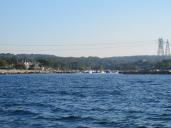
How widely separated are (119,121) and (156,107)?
1205 centimetres

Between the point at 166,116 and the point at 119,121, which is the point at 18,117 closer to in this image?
the point at 119,121

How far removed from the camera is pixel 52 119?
3731 cm

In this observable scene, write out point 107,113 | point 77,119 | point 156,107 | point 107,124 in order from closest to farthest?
point 107,124, point 77,119, point 107,113, point 156,107

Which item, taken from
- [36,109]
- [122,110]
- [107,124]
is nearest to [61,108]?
[36,109]

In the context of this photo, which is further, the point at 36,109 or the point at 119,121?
the point at 36,109

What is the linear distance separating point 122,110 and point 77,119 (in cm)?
753

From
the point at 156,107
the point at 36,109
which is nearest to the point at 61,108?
the point at 36,109

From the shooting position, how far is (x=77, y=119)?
37.2 metres

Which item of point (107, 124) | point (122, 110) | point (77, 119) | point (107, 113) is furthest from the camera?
point (122, 110)

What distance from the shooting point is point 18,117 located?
127ft

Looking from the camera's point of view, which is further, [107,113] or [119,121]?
[107,113]

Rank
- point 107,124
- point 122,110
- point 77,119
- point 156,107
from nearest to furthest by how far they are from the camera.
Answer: point 107,124 → point 77,119 → point 122,110 → point 156,107

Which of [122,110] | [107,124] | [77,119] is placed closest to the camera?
[107,124]

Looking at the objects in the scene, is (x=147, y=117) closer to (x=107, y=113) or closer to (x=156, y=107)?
(x=107, y=113)
